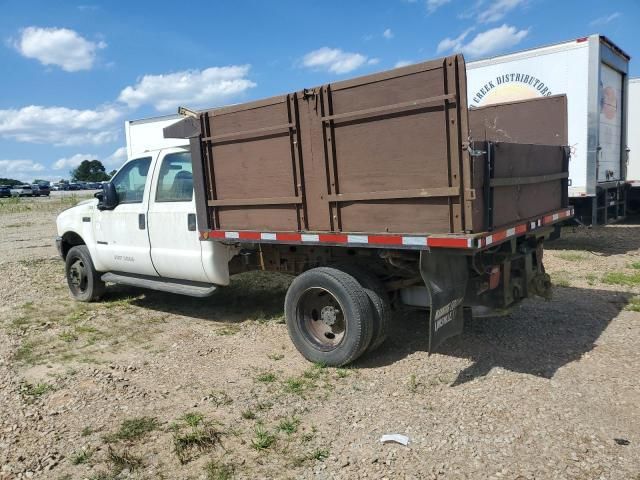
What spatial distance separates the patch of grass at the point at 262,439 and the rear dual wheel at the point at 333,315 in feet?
3.78

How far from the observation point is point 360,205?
4414 mm

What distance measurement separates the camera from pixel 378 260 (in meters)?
4.80

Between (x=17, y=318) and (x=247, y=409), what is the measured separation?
4.19 meters

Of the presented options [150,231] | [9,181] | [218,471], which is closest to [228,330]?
[150,231]

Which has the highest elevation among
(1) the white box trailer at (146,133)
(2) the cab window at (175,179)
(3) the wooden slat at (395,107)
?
(1) the white box trailer at (146,133)

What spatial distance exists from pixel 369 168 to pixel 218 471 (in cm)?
244

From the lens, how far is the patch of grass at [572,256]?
29.5 feet

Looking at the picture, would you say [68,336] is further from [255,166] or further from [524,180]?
[524,180]

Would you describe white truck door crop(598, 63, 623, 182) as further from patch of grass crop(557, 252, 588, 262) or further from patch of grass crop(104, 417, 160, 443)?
patch of grass crop(104, 417, 160, 443)

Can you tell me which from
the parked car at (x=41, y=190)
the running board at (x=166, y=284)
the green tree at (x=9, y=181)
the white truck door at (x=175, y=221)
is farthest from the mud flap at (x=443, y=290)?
the green tree at (x=9, y=181)

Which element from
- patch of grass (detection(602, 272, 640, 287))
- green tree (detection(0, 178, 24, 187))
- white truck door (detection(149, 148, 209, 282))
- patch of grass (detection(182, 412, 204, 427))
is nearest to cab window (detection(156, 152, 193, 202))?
white truck door (detection(149, 148, 209, 282))

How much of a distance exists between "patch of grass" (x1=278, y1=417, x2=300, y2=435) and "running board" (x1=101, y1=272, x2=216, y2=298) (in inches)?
93.5

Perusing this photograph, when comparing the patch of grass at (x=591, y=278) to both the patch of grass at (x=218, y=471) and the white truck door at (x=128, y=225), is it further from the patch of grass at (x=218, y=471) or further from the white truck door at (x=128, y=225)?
the patch of grass at (x=218, y=471)

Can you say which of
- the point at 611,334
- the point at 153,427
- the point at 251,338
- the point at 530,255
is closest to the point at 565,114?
the point at 530,255
